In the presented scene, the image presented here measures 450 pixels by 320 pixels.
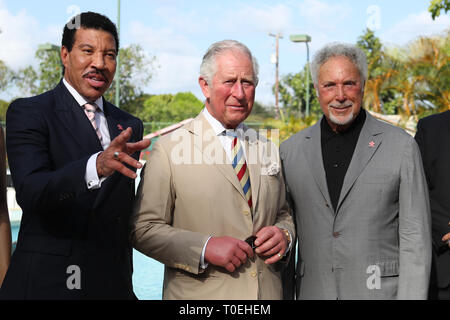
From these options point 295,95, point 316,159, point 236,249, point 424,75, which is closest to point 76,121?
point 236,249

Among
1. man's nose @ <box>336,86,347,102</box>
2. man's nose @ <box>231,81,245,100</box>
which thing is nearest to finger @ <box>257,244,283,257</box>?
man's nose @ <box>231,81,245,100</box>

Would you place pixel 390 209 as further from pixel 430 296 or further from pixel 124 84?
pixel 124 84

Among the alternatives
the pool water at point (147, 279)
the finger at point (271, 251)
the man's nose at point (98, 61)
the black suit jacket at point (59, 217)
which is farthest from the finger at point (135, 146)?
the pool water at point (147, 279)

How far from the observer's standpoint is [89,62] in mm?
3000

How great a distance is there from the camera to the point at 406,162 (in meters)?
3.29

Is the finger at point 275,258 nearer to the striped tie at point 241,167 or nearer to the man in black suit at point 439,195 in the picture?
the striped tie at point 241,167

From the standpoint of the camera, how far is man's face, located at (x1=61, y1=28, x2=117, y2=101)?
9.85ft

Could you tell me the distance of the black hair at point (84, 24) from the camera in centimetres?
301

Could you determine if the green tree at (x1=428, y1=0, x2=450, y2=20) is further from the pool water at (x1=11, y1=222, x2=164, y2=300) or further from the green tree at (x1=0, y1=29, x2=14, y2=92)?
the green tree at (x1=0, y1=29, x2=14, y2=92)

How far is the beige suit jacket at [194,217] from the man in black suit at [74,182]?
197mm

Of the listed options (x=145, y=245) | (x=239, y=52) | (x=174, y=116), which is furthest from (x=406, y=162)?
(x=174, y=116)

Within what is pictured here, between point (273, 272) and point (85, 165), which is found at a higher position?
point (85, 165)

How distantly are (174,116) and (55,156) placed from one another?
41315mm

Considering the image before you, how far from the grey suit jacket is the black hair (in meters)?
1.62
